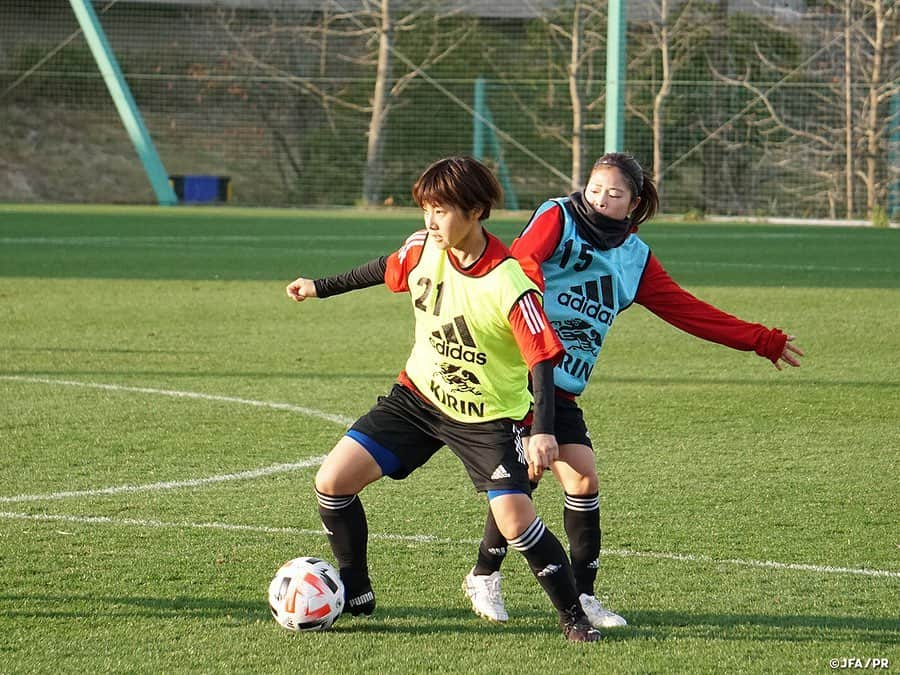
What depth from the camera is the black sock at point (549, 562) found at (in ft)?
12.4

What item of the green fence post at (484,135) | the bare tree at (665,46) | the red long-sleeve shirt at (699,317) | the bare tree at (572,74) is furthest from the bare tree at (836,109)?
the red long-sleeve shirt at (699,317)

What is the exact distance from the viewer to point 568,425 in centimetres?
414

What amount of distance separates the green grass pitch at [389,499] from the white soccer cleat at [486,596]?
5 centimetres

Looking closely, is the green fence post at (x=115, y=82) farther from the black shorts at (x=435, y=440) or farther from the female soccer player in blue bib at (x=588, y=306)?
the black shorts at (x=435, y=440)

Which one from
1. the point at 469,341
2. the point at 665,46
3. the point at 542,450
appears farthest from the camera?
the point at 665,46

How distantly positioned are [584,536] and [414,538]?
83 cm

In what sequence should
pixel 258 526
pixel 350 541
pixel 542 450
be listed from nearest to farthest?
pixel 542 450 → pixel 350 541 → pixel 258 526

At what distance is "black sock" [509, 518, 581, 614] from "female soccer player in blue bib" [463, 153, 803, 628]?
193 mm

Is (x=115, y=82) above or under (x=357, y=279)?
under

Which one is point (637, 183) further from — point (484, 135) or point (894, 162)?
point (484, 135)

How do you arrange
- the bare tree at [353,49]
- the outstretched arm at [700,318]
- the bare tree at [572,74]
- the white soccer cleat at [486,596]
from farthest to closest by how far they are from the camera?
the bare tree at [353,49]
the bare tree at [572,74]
the outstretched arm at [700,318]
the white soccer cleat at [486,596]

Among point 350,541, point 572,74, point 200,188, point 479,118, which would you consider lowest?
point 200,188

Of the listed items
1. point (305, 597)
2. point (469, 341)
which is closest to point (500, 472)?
point (469, 341)

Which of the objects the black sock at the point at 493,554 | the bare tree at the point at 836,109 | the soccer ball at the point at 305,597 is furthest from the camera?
the bare tree at the point at 836,109
